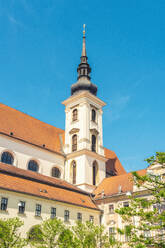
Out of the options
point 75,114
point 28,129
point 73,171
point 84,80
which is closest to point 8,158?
point 28,129

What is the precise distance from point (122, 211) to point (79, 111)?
3146 cm

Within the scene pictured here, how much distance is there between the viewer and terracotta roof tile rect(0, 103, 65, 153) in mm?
43219

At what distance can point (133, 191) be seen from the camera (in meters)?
38.9

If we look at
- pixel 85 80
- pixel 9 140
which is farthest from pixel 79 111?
pixel 9 140

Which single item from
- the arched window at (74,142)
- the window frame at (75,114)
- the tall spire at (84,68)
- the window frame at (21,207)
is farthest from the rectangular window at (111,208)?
the tall spire at (84,68)

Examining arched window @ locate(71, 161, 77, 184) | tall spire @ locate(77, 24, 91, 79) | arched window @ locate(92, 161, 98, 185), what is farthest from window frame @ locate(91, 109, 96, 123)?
arched window @ locate(71, 161, 77, 184)

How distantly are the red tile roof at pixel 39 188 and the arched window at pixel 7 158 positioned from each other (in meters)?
1.41

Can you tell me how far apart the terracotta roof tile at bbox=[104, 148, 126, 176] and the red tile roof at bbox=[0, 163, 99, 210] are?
1226 centimetres

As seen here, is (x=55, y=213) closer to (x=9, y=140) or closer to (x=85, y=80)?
(x=9, y=140)

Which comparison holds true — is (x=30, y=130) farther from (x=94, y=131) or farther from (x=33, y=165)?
(x=94, y=131)

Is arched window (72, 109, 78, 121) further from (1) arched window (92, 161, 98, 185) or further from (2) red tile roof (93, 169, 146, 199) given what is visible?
(2) red tile roof (93, 169, 146, 199)

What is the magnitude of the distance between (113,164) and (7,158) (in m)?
22.6

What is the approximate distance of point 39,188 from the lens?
115ft

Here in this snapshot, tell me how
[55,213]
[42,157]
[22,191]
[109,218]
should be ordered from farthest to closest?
[42,157] < [109,218] < [55,213] < [22,191]
